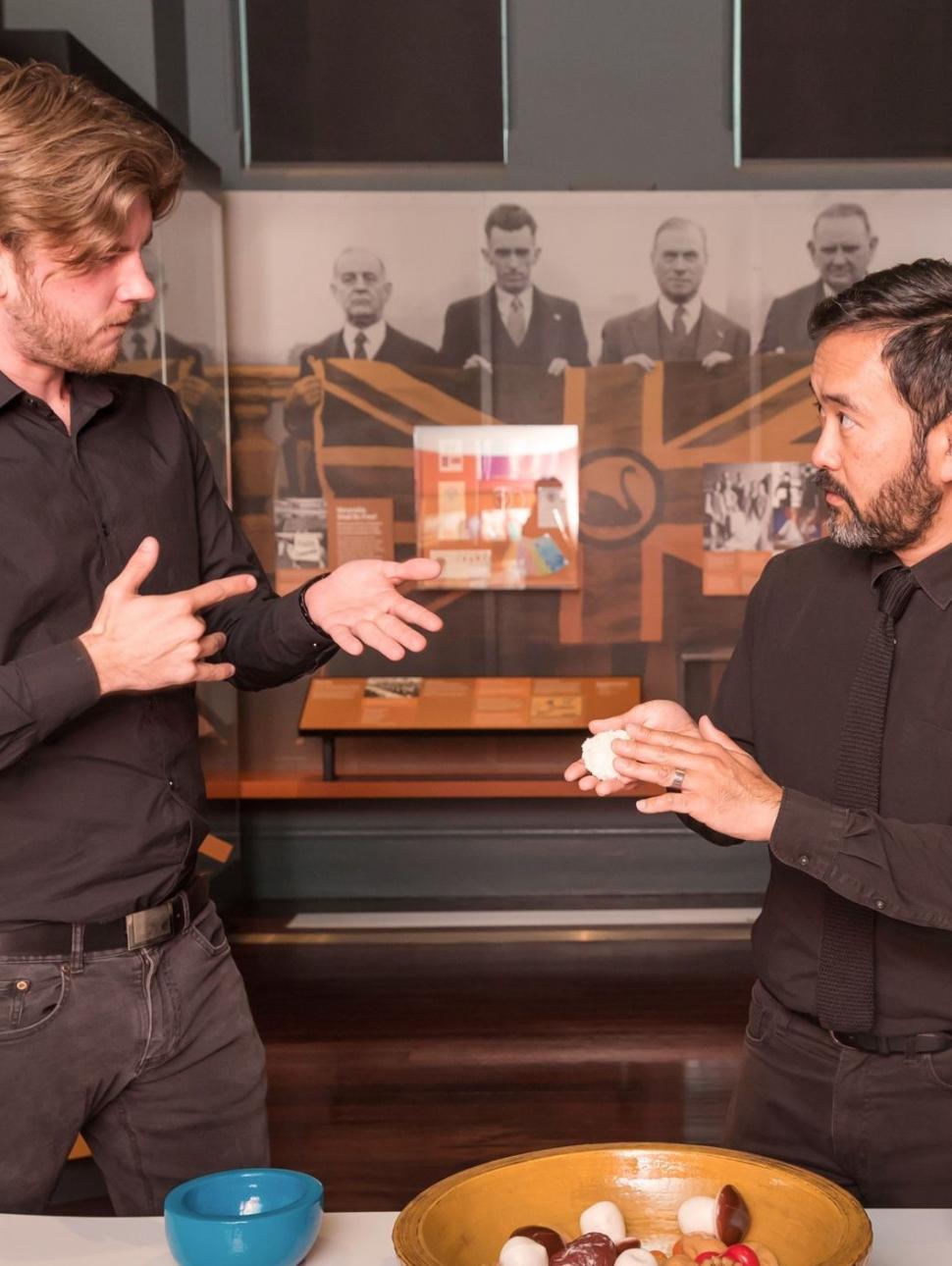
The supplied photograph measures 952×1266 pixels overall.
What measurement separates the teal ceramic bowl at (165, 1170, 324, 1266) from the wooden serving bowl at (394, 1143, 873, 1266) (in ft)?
0.46

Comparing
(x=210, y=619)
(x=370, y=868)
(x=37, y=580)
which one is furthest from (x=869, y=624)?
(x=370, y=868)

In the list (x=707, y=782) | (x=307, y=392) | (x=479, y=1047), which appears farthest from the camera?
(x=307, y=392)

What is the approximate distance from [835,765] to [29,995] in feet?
3.87

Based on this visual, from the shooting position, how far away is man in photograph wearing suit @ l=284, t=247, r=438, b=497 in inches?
250

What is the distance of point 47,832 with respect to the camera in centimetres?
190

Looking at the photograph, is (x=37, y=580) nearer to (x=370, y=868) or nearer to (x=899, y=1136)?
(x=899, y=1136)

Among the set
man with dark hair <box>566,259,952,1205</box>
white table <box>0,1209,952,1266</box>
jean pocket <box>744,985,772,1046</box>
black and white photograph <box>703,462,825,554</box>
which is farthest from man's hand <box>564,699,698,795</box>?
black and white photograph <box>703,462,825,554</box>

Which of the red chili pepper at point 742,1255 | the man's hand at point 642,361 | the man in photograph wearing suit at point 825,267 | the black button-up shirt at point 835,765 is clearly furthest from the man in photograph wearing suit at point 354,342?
the red chili pepper at point 742,1255

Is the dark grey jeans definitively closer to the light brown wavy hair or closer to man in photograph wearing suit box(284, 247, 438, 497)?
the light brown wavy hair

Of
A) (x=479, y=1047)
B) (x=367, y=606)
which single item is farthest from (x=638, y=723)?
(x=479, y=1047)

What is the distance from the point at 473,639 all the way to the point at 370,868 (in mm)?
1141

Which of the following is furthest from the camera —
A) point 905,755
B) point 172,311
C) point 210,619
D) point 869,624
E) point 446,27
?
point 446,27

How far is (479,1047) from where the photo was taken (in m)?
4.49

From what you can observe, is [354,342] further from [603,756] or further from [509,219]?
[603,756]
